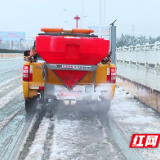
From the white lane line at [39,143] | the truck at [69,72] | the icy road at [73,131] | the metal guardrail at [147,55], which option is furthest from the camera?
the metal guardrail at [147,55]

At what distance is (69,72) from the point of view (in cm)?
671

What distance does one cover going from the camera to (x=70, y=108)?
28.4 ft

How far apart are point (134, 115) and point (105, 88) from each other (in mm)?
1269

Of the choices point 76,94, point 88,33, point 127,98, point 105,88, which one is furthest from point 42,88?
point 127,98

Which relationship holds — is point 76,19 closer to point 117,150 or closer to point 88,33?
point 88,33

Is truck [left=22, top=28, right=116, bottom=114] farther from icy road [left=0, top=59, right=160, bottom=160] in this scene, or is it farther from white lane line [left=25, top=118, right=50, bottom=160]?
white lane line [left=25, top=118, right=50, bottom=160]

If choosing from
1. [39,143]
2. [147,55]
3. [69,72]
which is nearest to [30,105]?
[69,72]

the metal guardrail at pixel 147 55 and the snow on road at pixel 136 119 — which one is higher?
the metal guardrail at pixel 147 55

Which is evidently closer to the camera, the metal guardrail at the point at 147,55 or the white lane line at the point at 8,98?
the white lane line at the point at 8,98

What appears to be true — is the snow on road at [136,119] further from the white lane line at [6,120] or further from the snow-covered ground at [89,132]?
the white lane line at [6,120]

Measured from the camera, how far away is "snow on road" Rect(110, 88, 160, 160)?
5.02 metres

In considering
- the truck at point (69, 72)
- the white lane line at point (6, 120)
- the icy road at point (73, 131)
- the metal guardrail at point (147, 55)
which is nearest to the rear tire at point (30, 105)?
the truck at point (69, 72)

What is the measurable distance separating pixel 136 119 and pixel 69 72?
7.10ft

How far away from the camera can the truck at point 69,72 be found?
6.26 metres
